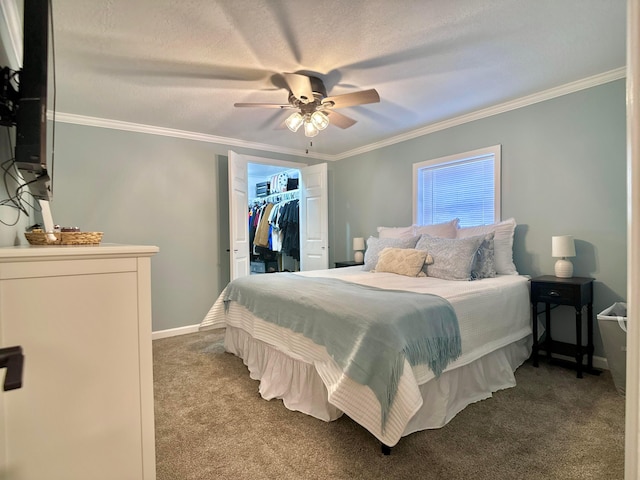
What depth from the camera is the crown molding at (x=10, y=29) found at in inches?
59.1

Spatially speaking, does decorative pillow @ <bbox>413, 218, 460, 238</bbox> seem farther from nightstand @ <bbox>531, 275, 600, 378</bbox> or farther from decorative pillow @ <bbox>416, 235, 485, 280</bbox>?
nightstand @ <bbox>531, 275, 600, 378</bbox>

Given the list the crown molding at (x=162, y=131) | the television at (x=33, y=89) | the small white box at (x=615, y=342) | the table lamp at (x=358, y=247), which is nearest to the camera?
the television at (x=33, y=89)

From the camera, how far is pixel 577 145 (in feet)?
9.00

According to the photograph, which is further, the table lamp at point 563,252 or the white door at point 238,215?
the white door at point 238,215

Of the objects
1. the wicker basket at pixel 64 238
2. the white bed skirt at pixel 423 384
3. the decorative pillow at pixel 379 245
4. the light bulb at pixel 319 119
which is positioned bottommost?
the white bed skirt at pixel 423 384

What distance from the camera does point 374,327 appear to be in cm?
162

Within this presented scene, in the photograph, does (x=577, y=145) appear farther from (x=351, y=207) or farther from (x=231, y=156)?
(x=231, y=156)

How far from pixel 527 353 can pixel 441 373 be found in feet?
5.06

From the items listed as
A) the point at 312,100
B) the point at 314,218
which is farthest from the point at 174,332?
the point at 312,100

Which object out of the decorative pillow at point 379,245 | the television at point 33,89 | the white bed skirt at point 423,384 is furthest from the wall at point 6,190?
the decorative pillow at point 379,245

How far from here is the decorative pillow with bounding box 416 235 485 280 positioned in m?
2.69

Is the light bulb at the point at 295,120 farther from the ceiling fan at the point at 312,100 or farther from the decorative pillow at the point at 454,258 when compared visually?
the decorative pillow at the point at 454,258

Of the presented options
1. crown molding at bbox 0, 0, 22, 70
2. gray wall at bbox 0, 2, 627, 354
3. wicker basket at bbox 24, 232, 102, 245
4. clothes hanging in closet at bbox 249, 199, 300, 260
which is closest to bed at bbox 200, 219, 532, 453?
gray wall at bbox 0, 2, 627, 354

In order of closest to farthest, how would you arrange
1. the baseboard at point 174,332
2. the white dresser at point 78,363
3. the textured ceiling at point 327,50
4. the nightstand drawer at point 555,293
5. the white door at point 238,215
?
the white dresser at point 78,363, the textured ceiling at point 327,50, the nightstand drawer at point 555,293, the baseboard at point 174,332, the white door at point 238,215
